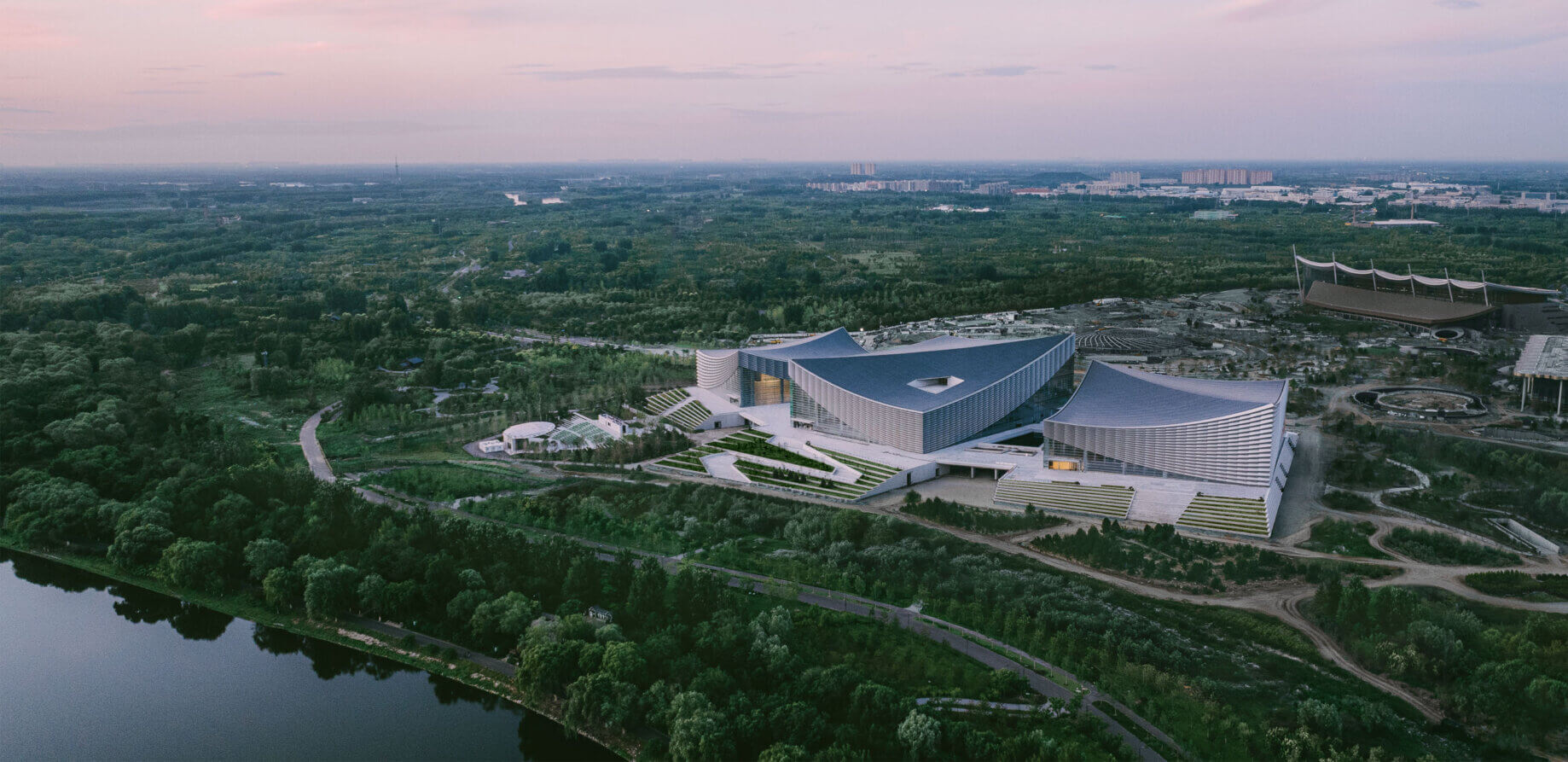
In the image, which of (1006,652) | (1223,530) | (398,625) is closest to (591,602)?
(398,625)

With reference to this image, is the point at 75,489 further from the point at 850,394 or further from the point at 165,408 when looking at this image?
the point at 850,394

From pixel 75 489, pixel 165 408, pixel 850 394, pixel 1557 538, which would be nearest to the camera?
pixel 1557 538

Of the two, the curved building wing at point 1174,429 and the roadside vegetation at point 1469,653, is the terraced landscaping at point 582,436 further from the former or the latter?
the roadside vegetation at point 1469,653

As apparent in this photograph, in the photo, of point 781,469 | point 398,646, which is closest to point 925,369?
point 781,469

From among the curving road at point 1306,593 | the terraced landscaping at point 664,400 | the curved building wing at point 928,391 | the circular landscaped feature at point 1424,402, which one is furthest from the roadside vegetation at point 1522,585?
the terraced landscaping at point 664,400

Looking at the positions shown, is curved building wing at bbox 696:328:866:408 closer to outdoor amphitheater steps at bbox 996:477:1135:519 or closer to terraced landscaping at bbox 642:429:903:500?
terraced landscaping at bbox 642:429:903:500

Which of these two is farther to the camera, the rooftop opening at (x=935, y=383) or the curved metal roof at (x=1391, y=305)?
the curved metal roof at (x=1391, y=305)

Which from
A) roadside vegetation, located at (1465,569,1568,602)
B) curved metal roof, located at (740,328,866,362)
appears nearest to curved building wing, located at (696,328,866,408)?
curved metal roof, located at (740,328,866,362)

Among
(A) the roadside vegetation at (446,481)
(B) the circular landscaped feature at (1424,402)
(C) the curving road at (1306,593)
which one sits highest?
(B) the circular landscaped feature at (1424,402)
